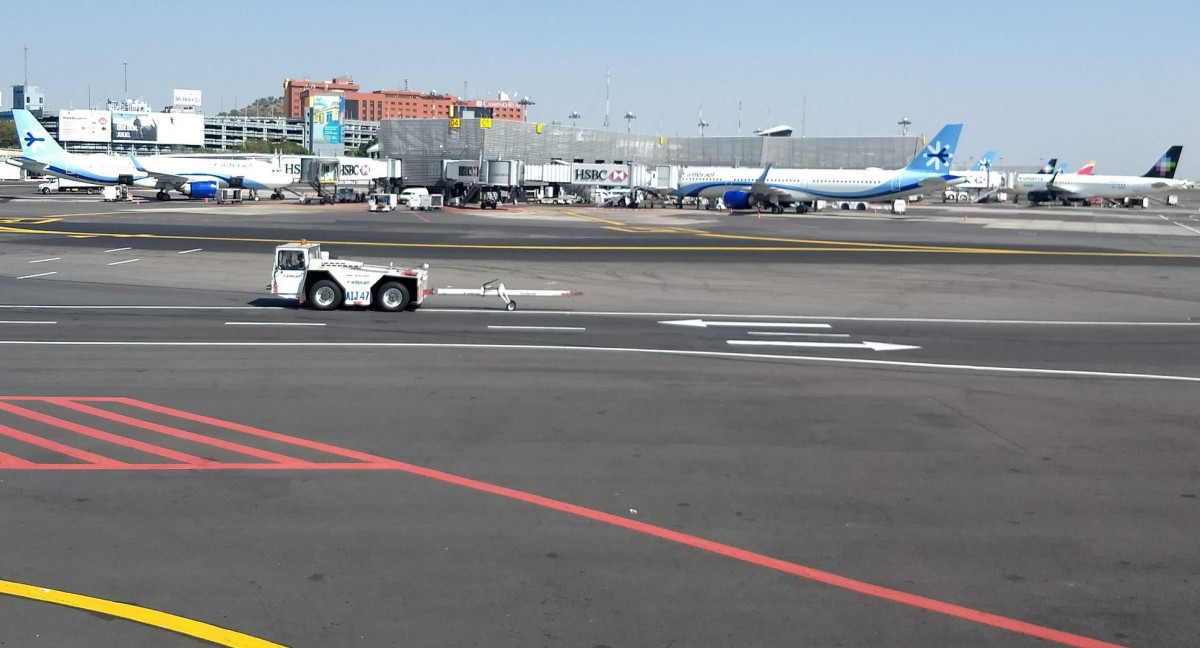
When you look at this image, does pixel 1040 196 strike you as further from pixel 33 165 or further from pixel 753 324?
pixel 33 165

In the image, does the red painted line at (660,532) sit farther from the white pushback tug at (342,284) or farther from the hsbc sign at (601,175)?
the hsbc sign at (601,175)

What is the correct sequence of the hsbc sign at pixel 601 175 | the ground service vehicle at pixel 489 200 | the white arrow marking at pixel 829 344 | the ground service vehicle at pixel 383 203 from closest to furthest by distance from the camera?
the white arrow marking at pixel 829 344, the ground service vehicle at pixel 383 203, the ground service vehicle at pixel 489 200, the hsbc sign at pixel 601 175

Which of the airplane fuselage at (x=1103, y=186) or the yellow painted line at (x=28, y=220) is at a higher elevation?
the airplane fuselage at (x=1103, y=186)

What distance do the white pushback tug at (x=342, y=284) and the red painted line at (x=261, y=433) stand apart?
441 inches

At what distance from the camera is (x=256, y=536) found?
10242mm

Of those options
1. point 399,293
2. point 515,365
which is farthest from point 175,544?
point 399,293

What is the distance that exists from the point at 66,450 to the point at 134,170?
310ft

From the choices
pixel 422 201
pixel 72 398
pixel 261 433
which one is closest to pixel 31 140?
pixel 422 201

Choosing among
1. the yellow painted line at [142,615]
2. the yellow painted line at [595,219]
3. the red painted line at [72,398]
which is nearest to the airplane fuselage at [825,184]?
the yellow painted line at [595,219]

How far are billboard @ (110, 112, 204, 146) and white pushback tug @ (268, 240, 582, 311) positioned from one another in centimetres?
18407

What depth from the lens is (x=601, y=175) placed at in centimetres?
10025

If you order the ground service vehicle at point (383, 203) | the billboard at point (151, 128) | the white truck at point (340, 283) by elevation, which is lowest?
the white truck at point (340, 283)

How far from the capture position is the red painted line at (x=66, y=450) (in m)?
12.8

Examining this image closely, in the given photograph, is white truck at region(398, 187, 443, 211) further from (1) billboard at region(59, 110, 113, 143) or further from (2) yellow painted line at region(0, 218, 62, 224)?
(1) billboard at region(59, 110, 113, 143)
